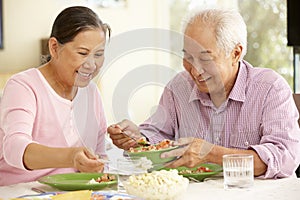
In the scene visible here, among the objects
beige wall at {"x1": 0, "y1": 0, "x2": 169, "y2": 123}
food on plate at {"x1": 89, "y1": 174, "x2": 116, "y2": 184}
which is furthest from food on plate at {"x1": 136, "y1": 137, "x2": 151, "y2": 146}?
beige wall at {"x1": 0, "y1": 0, "x2": 169, "y2": 123}

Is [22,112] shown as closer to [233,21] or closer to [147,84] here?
[147,84]

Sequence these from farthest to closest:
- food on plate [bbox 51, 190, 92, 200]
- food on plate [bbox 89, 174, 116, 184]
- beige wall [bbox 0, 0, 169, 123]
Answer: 1. beige wall [bbox 0, 0, 169, 123]
2. food on plate [bbox 89, 174, 116, 184]
3. food on plate [bbox 51, 190, 92, 200]

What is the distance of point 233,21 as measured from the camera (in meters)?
2.23

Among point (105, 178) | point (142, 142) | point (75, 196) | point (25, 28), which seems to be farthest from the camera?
point (25, 28)

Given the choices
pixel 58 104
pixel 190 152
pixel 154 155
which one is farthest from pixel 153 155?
pixel 58 104

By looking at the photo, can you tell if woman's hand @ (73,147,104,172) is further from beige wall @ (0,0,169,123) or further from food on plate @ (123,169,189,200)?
beige wall @ (0,0,169,123)

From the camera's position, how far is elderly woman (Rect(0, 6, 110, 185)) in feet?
6.48

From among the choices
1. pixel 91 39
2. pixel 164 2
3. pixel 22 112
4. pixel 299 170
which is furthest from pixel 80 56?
pixel 164 2

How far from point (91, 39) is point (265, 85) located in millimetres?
606

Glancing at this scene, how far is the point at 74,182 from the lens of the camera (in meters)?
1.91

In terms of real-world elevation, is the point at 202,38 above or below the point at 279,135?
above

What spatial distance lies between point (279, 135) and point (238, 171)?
11.9 inches

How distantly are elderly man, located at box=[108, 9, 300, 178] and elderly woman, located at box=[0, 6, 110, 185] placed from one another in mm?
122

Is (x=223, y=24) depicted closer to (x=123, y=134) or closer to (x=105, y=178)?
(x=123, y=134)
